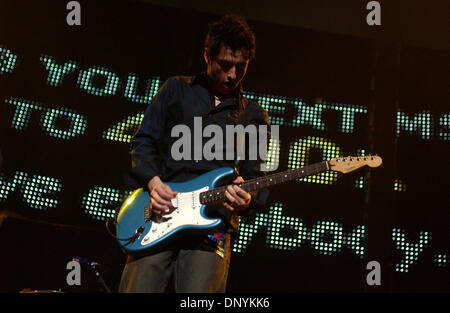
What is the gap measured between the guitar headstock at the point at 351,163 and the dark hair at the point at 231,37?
887 mm

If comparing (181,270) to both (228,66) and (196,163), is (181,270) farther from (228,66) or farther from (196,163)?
(228,66)

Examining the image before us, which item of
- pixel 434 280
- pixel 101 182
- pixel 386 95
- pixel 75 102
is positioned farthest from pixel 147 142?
pixel 434 280

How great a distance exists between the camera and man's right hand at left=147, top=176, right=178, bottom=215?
7.15 ft

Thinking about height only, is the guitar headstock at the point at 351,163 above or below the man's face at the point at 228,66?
below

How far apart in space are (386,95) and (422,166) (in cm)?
92

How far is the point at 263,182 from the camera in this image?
2.40m

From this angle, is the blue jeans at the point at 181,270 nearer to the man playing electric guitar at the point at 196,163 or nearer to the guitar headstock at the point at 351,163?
the man playing electric guitar at the point at 196,163

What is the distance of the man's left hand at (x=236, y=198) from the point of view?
221 cm

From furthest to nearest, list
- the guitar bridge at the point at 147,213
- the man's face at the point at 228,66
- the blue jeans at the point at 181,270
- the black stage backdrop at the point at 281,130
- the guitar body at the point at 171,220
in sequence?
the black stage backdrop at the point at 281,130 < the man's face at the point at 228,66 < the guitar bridge at the point at 147,213 < the guitar body at the point at 171,220 < the blue jeans at the point at 181,270

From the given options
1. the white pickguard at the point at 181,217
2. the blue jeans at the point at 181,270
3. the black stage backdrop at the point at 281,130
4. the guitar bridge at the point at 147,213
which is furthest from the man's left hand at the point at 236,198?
the black stage backdrop at the point at 281,130
